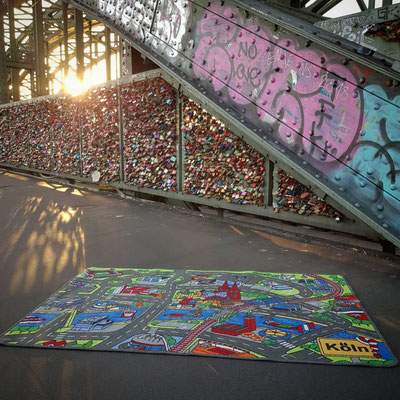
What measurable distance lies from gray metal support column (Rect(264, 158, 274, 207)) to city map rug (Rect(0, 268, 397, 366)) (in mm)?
1989

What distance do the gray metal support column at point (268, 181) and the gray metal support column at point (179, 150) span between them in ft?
6.35

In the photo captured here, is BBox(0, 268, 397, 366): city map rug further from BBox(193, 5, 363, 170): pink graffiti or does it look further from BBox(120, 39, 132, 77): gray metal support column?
BBox(120, 39, 132, 77): gray metal support column

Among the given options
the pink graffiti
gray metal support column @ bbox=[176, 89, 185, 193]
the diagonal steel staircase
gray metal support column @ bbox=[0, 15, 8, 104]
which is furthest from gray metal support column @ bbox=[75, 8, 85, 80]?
the pink graffiti

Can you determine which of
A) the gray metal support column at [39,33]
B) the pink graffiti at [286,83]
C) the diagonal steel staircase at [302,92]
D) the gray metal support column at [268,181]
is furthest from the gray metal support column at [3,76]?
the gray metal support column at [268,181]

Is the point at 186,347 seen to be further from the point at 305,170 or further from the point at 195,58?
the point at 195,58

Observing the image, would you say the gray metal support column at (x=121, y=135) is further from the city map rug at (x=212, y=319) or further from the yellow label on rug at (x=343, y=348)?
the yellow label on rug at (x=343, y=348)

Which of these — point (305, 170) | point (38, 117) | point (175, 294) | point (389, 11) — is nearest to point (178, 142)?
point (305, 170)

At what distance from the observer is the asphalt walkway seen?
166 cm

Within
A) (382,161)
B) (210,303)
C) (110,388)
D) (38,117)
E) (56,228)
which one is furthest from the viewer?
(38,117)

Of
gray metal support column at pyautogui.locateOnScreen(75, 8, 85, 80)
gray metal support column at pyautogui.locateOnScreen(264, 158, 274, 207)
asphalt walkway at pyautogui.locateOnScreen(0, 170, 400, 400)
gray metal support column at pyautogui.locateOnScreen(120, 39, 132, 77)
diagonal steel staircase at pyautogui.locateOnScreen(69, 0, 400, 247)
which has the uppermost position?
gray metal support column at pyautogui.locateOnScreen(75, 8, 85, 80)

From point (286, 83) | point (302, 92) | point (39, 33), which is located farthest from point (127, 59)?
point (39, 33)

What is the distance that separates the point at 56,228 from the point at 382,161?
430 centimetres

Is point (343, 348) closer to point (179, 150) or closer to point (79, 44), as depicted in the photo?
point (179, 150)

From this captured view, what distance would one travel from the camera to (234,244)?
14.1ft
